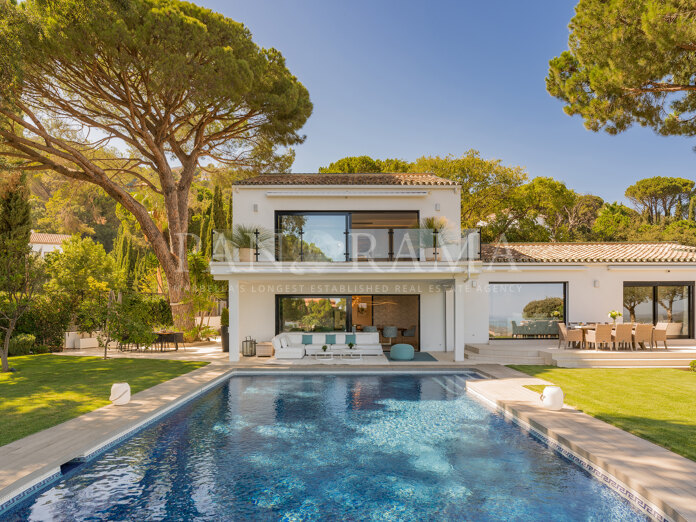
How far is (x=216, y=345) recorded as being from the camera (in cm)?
1880

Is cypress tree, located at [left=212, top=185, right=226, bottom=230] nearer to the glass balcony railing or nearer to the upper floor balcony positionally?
the upper floor balcony

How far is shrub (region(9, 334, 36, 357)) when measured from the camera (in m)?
15.2

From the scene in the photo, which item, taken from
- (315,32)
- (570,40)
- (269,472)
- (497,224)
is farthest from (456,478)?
(497,224)

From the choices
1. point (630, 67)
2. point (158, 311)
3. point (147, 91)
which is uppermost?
point (147, 91)

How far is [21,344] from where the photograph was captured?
50.6 ft

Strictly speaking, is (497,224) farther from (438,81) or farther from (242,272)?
(242,272)

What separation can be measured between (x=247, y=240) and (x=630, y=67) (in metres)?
11.2

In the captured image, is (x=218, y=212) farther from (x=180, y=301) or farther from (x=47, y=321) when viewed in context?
(x=47, y=321)

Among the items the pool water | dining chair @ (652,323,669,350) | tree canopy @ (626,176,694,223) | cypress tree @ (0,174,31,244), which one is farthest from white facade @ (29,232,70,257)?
tree canopy @ (626,176,694,223)

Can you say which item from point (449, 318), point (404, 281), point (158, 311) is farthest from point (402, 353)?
point (158, 311)

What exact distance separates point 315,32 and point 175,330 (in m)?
15.0

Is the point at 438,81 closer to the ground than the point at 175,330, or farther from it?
farther from it

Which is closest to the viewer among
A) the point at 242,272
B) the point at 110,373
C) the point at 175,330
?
the point at 110,373

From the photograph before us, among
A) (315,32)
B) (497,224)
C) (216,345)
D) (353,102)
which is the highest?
(315,32)
